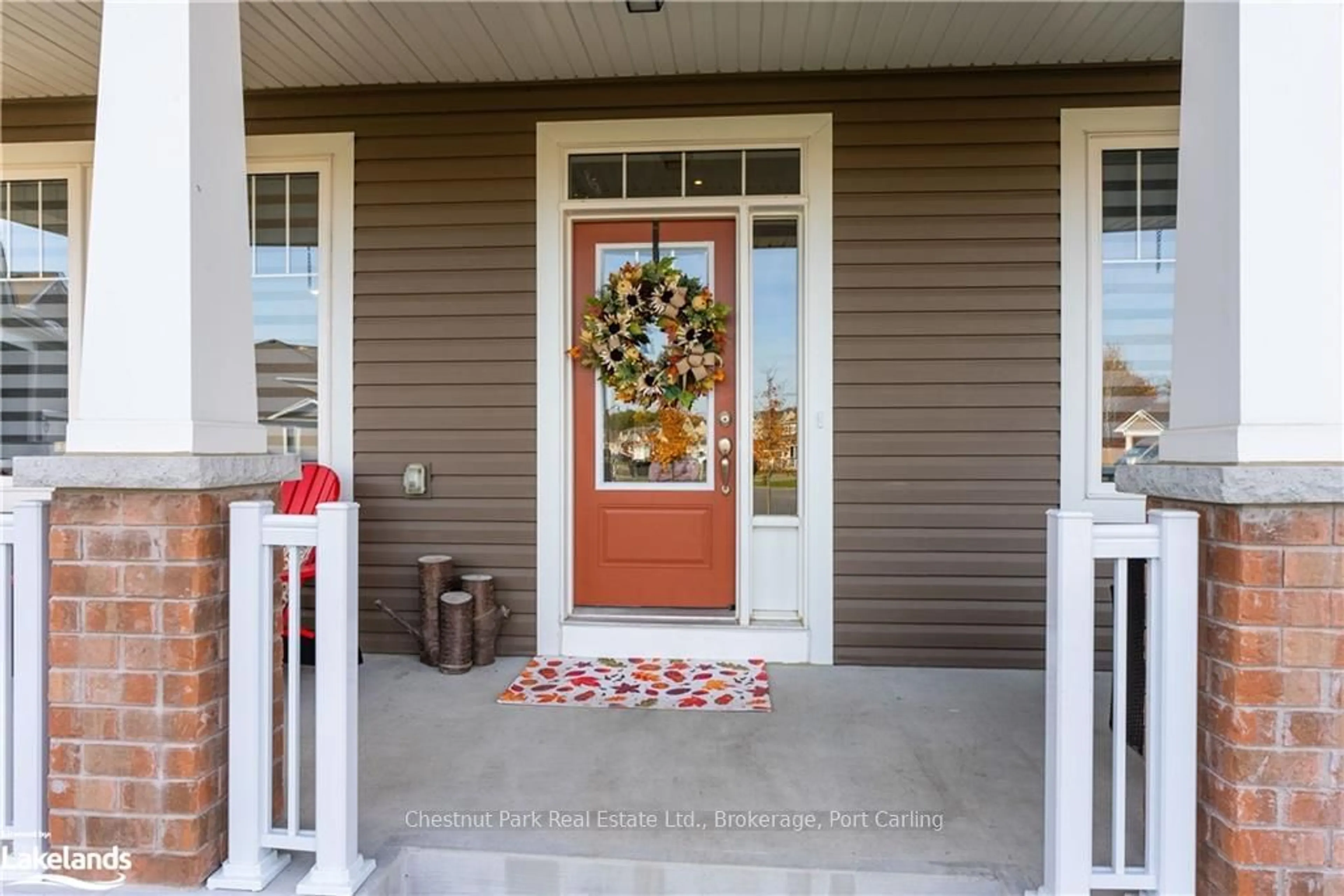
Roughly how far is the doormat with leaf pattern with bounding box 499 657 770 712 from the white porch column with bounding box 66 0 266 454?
5.56 ft

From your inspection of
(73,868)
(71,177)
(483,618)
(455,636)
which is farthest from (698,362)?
(71,177)

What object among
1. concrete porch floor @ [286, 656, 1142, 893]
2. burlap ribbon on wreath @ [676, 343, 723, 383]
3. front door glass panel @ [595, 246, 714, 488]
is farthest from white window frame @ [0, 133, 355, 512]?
burlap ribbon on wreath @ [676, 343, 723, 383]

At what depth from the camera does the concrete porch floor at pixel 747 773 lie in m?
1.76

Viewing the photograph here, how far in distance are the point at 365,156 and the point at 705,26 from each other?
67.1 inches

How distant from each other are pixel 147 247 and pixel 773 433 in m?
2.51

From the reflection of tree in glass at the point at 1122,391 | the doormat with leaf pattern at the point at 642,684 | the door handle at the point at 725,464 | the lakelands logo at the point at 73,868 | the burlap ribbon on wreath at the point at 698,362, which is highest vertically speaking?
the burlap ribbon on wreath at the point at 698,362

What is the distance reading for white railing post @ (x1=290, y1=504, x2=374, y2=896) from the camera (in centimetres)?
159

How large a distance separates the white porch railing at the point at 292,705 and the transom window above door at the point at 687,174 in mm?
2269

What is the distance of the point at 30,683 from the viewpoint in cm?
163

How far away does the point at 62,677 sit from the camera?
5.24 ft

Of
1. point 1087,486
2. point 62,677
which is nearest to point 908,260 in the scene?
point 1087,486

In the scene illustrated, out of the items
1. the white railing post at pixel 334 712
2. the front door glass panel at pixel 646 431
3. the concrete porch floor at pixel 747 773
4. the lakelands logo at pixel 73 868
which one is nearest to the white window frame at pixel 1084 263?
the concrete porch floor at pixel 747 773

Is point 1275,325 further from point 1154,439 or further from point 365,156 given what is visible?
point 365,156

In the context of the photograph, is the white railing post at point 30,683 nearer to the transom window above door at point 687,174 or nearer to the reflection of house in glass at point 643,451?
the reflection of house in glass at point 643,451
